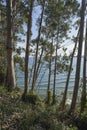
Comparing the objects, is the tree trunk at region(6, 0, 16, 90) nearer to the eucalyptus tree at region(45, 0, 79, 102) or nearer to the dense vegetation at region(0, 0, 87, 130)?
the dense vegetation at region(0, 0, 87, 130)

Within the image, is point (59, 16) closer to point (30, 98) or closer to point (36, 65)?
point (36, 65)

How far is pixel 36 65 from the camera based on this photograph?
1734 cm

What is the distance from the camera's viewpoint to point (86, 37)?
14.4 m

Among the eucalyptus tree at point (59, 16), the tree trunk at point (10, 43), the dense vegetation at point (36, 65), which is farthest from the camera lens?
the eucalyptus tree at point (59, 16)

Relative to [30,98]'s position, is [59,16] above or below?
above

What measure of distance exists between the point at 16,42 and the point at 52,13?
661 centimetres

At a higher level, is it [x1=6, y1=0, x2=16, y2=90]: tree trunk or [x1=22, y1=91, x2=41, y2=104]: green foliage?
[x1=6, y1=0, x2=16, y2=90]: tree trunk

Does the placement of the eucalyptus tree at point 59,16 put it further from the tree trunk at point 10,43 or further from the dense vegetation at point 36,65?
the tree trunk at point 10,43

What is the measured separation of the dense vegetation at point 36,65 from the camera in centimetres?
734

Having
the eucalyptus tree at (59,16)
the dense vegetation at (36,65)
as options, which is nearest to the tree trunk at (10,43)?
the dense vegetation at (36,65)

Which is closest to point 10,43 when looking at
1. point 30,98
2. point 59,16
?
A: point 30,98

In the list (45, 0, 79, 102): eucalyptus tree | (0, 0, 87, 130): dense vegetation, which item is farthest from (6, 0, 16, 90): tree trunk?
(45, 0, 79, 102): eucalyptus tree

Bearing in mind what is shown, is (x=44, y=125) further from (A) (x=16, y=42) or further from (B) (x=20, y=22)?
(A) (x=16, y=42)

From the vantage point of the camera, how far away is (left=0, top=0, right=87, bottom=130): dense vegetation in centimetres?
734
